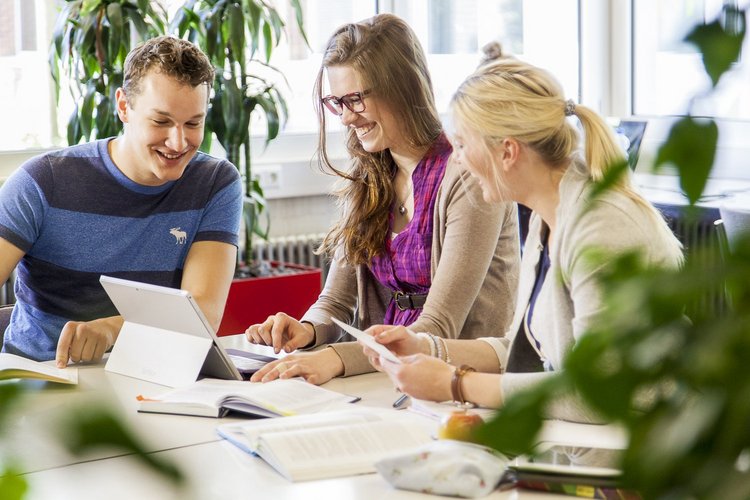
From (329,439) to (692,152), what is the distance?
1.28 metres

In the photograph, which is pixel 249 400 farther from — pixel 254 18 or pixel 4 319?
pixel 254 18

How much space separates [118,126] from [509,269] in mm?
1705

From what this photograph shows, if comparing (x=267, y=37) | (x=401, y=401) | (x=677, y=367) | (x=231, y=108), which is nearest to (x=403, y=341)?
(x=401, y=401)

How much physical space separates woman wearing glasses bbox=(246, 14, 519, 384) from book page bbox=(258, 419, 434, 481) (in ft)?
1.90

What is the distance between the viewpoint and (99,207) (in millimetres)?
2354

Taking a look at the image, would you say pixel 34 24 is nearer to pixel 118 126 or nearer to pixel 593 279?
pixel 118 126

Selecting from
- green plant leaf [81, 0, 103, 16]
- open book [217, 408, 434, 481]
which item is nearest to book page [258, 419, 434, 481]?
open book [217, 408, 434, 481]

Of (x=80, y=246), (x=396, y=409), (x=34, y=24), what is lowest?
(x=396, y=409)

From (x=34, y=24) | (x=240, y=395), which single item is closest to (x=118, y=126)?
(x=34, y=24)

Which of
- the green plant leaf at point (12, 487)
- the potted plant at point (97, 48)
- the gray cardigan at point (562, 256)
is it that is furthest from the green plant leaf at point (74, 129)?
the green plant leaf at point (12, 487)

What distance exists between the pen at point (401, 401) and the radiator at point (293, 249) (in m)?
2.55

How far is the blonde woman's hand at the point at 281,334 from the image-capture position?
2117 mm

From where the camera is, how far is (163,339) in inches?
77.1

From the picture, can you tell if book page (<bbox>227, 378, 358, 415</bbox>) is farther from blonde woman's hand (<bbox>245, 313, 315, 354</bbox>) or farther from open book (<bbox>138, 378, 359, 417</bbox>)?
blonde woman's hand (<bbox>245, 313, 315, 354</bbox>)
